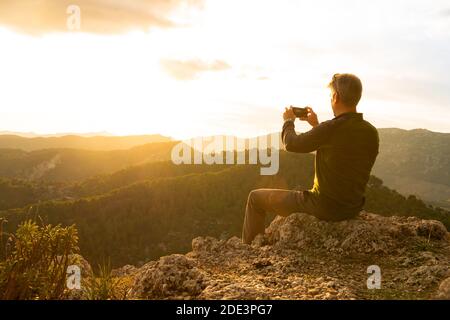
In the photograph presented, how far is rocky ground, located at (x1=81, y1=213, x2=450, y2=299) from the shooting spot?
5.12m

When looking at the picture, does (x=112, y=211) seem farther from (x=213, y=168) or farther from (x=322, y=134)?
(x=322, y=134)

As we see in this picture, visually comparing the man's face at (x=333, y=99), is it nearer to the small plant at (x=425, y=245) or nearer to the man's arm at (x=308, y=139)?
the man's arm at (x=308, y=139)

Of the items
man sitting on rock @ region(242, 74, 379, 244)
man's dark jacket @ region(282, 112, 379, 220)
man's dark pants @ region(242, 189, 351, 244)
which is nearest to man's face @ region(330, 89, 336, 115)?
man sitting on rock @ region(242, 74, 379, 244)

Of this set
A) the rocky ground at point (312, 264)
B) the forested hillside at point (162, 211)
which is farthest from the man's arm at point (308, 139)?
the forested hillside at point (162, 211)

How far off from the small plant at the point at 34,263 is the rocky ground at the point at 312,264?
3.01ft

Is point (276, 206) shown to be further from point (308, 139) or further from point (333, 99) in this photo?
point (333, 99)

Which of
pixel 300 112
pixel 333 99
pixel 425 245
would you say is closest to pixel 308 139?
pixel 333 99

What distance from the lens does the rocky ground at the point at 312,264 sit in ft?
16.8

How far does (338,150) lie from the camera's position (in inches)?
249

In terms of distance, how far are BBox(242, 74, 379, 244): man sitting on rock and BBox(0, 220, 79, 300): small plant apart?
3328mm

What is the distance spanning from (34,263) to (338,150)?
164 inches

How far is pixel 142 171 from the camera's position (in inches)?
5143
